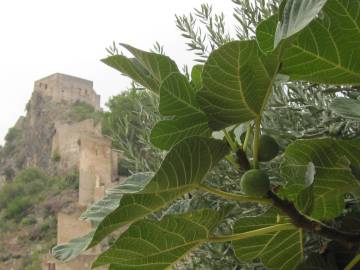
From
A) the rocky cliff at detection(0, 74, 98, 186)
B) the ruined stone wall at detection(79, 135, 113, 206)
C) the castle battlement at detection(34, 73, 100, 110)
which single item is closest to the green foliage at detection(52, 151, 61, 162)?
the rocky cliff at detection(0, 74, 98, 186)

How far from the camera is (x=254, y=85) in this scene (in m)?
0.79

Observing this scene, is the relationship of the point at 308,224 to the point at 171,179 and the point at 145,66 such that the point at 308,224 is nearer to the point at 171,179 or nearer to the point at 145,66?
the point at 171,179

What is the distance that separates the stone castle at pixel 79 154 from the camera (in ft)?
48.8

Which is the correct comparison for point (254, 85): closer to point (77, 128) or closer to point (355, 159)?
point (355, 159)

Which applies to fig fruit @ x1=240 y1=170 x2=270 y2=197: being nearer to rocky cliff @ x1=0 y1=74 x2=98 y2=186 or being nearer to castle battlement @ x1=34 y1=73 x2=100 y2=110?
rocky cliff @ x1=0 y1=74 x2=98 y2=186

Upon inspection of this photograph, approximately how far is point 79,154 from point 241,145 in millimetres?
23452

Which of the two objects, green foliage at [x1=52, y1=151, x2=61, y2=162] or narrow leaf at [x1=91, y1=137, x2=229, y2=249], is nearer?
narrow leaf at [x1=91, y1=137, x2=229, y2=249]

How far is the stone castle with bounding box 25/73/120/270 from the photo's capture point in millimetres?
14883

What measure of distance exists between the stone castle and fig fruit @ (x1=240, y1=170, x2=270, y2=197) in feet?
32.6

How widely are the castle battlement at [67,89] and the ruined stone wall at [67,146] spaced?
5.25 m

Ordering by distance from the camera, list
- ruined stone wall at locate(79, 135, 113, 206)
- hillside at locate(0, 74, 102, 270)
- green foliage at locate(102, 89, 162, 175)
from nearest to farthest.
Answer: green foliage at locate(102, 89, 162, 175) → ruined stone wall at locate(79, 135, 113, 206) → hillside at locate(0, 74, 102, 270)

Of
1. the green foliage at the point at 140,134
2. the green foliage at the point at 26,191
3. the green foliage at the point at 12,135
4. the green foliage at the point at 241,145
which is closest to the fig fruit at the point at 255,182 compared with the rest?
the green foliage at the point at 241,145

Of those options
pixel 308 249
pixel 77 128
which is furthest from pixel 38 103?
pixel 308 249

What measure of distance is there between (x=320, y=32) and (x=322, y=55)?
0.04m
